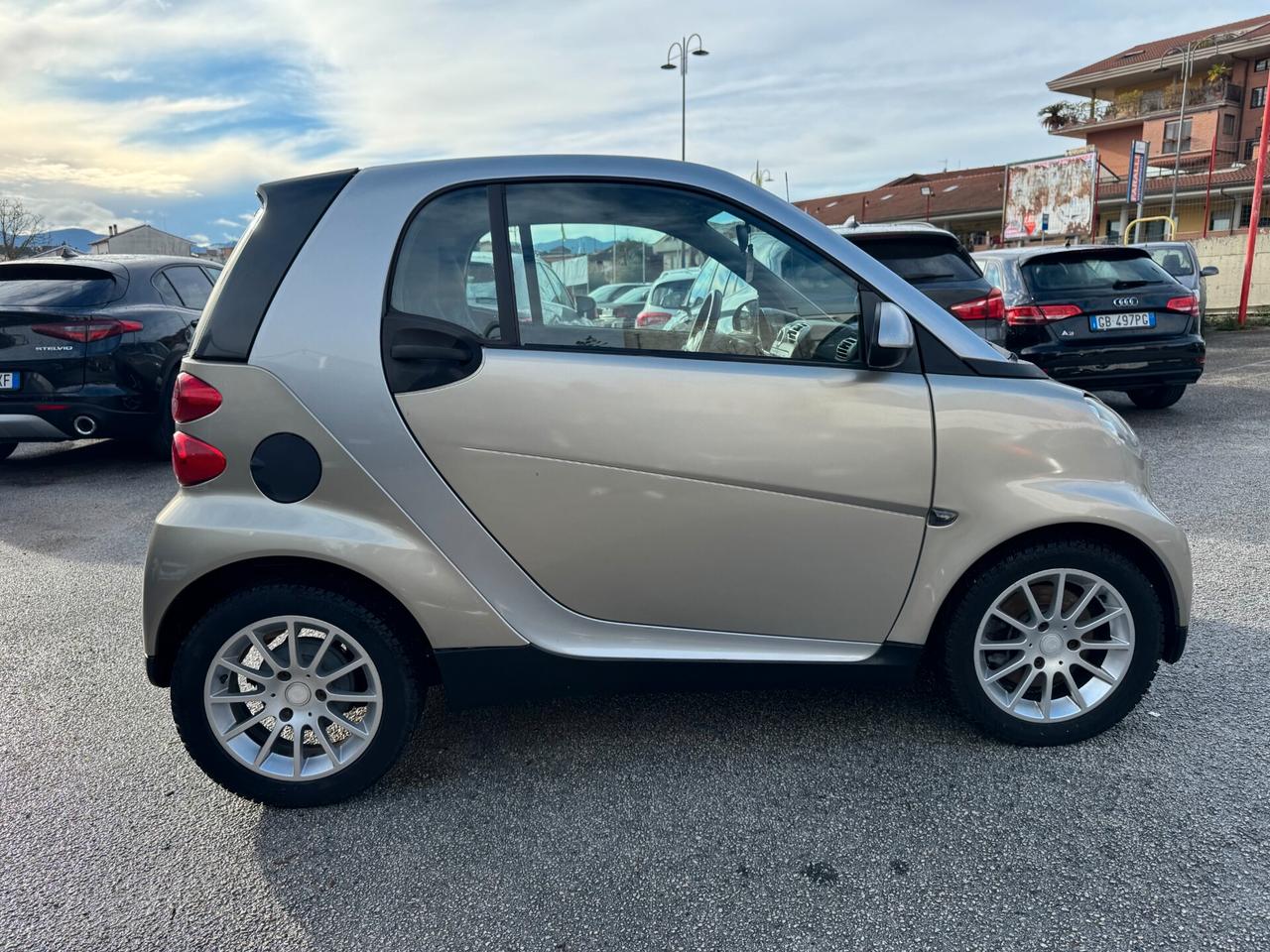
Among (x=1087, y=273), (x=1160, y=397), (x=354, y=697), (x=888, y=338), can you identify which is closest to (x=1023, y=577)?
(x=888, y=338)

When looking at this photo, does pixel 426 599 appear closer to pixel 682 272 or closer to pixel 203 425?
pixel 203 425

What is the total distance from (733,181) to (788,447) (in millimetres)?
794

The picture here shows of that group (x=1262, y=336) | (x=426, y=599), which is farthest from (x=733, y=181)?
(x=1262, y=336)

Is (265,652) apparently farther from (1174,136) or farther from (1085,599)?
(1174,136)

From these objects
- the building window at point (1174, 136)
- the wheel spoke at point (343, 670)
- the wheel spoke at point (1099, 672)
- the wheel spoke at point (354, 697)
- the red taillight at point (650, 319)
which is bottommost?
the wheel spoke at point (1099, 672)

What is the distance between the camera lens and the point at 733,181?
8.84 feet

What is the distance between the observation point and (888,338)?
2.52 meters

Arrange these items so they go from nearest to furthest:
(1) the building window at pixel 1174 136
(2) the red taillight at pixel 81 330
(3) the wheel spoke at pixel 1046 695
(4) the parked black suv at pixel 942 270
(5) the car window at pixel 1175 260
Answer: (3) the wheel spoke at pixel 1046 695 → (2) the red taillight at pixel 81 330 → (4) the parked black suv at pixel 942 270 → (5) the car window at pixel 1175 260 → (1) the building window at pixel 1174 136

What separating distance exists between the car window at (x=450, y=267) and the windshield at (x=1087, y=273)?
6302 millimetres

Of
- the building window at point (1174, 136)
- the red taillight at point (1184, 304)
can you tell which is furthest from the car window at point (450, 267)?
the building window at point (1174, 136)

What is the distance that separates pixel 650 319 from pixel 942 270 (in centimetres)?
537

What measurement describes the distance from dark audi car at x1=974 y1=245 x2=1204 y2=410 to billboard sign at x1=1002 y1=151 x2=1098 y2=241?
2066cm

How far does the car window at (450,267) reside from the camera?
8.39 ft

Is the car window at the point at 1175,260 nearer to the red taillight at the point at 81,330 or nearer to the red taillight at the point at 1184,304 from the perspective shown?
the red taillight at the point at 1184,304
